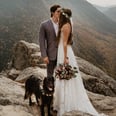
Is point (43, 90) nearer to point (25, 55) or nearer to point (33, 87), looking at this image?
point (33, 87)

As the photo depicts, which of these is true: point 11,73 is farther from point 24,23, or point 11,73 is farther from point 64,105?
point 24,23

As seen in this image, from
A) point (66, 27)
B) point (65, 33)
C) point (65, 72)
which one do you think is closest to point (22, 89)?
point (65, 72)

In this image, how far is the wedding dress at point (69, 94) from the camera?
834 cm

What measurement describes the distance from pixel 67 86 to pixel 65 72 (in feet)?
1.15

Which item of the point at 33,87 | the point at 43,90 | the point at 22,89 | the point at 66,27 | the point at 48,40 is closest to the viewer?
the point at 66,27

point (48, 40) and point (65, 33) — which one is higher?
point (65, 33)

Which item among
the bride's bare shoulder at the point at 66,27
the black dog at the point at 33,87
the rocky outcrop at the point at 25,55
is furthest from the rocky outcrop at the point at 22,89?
the bride's bare shoulder at the point at 66,27

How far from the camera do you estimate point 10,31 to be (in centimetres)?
4522

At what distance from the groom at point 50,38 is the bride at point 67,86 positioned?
0.59ft

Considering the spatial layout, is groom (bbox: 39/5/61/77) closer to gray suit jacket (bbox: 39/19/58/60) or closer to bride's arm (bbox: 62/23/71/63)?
gray suit jacket (bbox: 39/19/58/60)

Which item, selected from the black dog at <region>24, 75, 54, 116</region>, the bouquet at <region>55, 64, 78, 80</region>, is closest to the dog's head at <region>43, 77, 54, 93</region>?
the black dog at <region>24, 75, 54, 116</region>

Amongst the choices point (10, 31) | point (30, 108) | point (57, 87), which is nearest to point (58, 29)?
point (57, 87)

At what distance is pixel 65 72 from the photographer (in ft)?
27.3

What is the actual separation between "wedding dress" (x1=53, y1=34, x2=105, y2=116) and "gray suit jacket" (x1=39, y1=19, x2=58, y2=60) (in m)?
0.18
